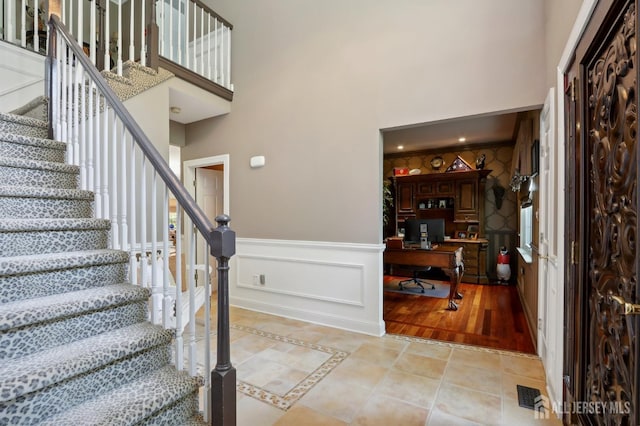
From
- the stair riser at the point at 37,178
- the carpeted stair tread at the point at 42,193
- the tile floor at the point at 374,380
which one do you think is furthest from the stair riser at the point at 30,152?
the tile floor at the point at 374,380

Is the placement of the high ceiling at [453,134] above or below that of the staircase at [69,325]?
above

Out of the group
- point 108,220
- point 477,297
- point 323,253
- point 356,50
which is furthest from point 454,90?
point 477,297

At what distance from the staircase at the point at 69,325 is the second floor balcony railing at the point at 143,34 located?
5.07 ft

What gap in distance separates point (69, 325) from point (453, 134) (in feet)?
18.4

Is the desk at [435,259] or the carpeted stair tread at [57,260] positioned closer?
the carpeted stair tread at [57,260]

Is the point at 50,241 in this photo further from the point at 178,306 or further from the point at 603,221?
the point at 603,221

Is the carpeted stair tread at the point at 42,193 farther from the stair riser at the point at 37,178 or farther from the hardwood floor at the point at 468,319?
the hardwood floor at the point at 468,319

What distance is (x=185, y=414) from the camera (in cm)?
143

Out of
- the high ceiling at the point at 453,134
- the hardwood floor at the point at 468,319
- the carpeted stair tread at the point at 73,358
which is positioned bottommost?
the hardwood floor at the point at 468,319

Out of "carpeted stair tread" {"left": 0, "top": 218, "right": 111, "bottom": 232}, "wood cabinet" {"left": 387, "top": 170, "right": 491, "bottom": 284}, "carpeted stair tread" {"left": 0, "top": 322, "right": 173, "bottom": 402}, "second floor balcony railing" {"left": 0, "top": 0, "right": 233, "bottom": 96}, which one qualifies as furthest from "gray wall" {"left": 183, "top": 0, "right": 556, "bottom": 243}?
"wood cabinet" {"left": 387, "top": 170, "right": 491, "bottom": 284}

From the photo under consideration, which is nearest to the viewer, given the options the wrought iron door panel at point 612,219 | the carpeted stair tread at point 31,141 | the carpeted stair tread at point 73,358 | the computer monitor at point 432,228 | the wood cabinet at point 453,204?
the wrought iron door panel at point 612,219

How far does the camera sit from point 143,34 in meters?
3.00

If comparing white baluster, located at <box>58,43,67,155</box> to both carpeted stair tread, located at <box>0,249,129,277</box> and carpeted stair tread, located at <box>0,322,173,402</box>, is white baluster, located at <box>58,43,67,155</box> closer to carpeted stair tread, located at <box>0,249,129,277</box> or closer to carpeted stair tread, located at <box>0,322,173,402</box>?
carpeted stair tread, located at <box>0,249,129,277</box>

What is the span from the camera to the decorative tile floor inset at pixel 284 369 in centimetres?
209
